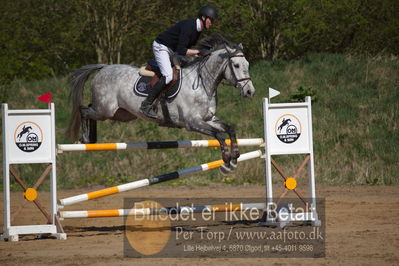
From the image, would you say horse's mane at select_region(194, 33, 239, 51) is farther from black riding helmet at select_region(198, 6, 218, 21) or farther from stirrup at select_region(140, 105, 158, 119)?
stirrup at select_region(140, 105, 158, 119)

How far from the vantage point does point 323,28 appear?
60.4 feet

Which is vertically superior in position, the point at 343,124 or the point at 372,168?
the point at 343,124

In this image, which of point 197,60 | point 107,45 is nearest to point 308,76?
point 107,45

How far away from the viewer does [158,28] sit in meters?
20.6

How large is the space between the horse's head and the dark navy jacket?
449mm

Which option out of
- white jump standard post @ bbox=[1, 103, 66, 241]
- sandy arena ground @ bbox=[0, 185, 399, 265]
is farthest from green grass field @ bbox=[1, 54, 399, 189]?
white jump standard post @ bbox=[1, 103, 66, 241]

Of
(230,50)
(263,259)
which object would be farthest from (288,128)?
(263,259)

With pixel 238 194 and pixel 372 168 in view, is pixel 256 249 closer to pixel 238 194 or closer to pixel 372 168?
pixel 238 194

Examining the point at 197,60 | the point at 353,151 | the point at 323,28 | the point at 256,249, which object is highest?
the point at 323,28

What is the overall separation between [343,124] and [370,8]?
7.65 metres

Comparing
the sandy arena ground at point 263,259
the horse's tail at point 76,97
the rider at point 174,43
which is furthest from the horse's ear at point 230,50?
the sandy arena ground at point 263,259

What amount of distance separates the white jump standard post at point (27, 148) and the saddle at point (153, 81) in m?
1.27

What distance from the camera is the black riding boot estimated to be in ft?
26.1

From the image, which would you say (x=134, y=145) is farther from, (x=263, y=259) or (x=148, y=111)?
(x=263, y=259)
